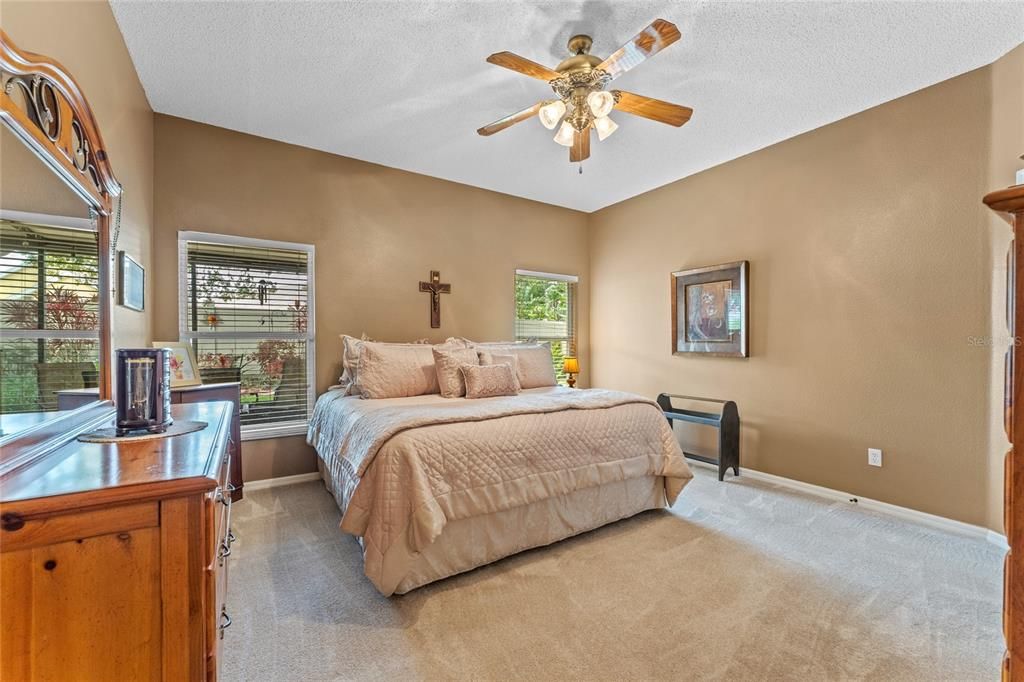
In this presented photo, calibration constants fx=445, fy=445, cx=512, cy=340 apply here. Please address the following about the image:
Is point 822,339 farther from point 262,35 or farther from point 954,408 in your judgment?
point 262,35

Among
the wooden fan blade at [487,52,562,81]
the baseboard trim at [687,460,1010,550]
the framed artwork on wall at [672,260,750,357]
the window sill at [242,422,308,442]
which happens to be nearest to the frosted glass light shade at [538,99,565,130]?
the wooden fan blade at [487,52,562,81]

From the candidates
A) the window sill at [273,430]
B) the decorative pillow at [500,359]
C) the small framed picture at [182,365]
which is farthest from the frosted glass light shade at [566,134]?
the window sill at [273,430]

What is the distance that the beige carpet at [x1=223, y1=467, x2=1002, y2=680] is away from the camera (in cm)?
160

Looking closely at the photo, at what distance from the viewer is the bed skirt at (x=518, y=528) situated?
2053 millimetres

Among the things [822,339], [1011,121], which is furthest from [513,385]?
[1011,121]

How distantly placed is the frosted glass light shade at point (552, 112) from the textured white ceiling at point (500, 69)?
329mm

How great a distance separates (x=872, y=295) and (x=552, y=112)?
99.7 inches

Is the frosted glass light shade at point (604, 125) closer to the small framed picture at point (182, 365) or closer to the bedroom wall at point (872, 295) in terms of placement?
the bedroom wall at point (872, 295)

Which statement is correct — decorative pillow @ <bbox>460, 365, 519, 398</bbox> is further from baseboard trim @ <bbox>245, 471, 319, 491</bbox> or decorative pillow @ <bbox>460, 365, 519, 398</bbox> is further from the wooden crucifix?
baseboard trim @ <bbox>245, 471, 319, 491</bbox>

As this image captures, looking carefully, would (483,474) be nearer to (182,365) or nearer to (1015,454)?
(1015,454)

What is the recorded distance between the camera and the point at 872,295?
3064mm

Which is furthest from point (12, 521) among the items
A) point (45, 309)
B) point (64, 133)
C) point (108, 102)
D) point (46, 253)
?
point (108, 102)

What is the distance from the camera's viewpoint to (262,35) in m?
2.33

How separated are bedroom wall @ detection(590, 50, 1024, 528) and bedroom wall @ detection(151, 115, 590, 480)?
192 cm
